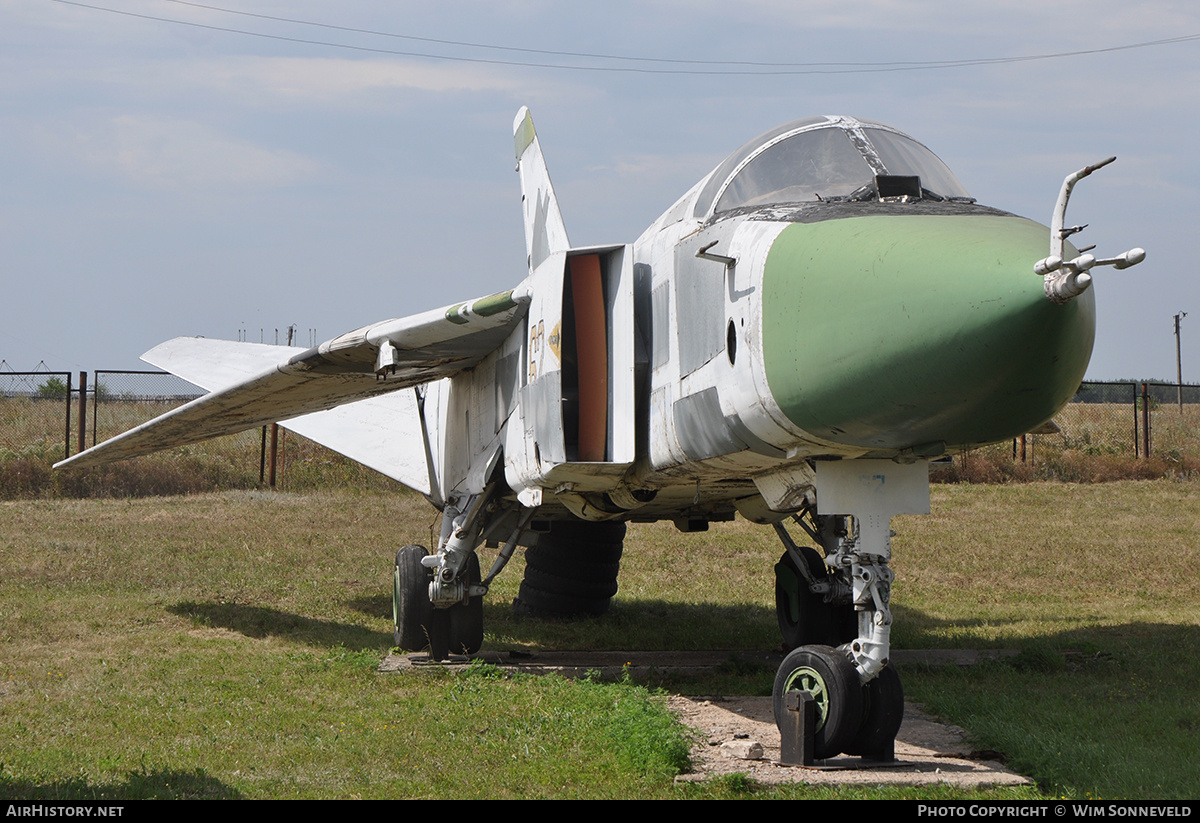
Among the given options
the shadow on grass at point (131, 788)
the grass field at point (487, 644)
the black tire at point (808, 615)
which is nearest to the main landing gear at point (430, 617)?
the grass field at point (487, 644)

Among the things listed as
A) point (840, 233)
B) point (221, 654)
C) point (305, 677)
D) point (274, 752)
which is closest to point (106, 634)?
point (221, 654)

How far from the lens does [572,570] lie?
11922 mm

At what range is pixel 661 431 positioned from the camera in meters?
6.89

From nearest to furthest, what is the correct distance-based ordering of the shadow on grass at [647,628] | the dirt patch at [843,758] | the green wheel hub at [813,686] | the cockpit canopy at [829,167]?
the dirt patch at [843,758] < the green wheel hub at [813,686] < the cockpit canopy at [829,167] < the shadow on grass at [647,628]

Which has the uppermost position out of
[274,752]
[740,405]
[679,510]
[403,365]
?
[403,365]

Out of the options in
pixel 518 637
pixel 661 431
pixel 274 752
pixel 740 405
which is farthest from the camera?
pixel 518 637

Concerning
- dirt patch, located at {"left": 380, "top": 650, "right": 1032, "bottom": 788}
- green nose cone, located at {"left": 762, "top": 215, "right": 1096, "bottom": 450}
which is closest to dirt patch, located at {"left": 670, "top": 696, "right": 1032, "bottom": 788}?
dirt patch, located at {"left": 380, "top": 650, "right": 1032, "bottom": 788}

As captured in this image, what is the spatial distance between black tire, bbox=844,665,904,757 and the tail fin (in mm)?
5957

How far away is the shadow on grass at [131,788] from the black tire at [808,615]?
564 centimetres

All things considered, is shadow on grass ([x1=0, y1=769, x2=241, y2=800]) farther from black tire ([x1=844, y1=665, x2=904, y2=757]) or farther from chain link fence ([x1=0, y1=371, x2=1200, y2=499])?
chain link fence ([x1=0, y1=371, x2=1200, y2=499])

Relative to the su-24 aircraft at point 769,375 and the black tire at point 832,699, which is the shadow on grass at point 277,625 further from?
the black tire at point 832,699

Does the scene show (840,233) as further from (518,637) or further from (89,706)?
(518,637)

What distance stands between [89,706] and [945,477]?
63.1 ft

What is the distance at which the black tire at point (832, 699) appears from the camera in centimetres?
570
